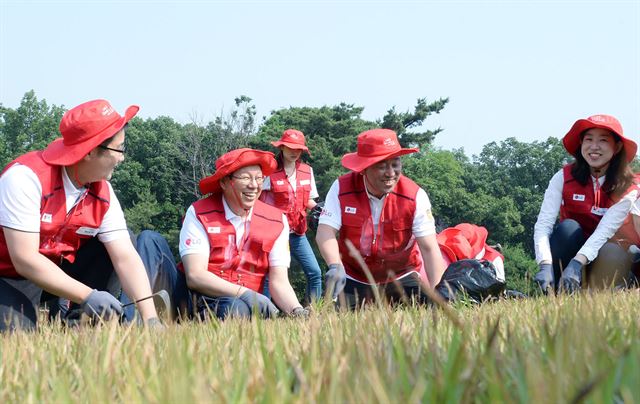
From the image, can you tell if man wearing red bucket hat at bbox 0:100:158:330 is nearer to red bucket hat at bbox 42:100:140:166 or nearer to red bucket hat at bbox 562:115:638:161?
red bucket hat at bbox 42:100:140:166

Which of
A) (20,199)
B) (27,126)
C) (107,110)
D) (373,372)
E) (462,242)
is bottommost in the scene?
(462,242)

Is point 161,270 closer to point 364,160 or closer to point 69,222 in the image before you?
point 69,222

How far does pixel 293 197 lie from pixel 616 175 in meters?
6.00

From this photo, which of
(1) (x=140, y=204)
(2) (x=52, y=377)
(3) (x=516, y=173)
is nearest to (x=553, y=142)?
(3) (x=516, y=173)

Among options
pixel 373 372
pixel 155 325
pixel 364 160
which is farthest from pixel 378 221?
pixel 373 372

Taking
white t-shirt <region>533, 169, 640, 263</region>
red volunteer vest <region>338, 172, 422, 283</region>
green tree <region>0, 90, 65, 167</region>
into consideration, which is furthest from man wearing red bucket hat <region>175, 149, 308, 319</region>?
green tree <region>0, 90, 65, 167</region>

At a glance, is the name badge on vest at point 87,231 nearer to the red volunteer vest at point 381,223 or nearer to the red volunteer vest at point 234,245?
the red volunteer vest at point 234,245

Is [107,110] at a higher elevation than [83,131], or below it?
higher

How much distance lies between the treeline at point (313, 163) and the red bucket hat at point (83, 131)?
3065cm

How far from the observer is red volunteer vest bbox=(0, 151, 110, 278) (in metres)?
4.90

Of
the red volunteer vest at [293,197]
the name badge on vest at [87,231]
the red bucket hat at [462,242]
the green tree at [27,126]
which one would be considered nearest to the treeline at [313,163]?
the green tree at [27,126]

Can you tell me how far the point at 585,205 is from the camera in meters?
7.28

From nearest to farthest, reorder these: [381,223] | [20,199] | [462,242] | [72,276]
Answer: [20,199], [72,276], [381,223], [462,242]

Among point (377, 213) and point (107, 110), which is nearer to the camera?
point (107, 110)
